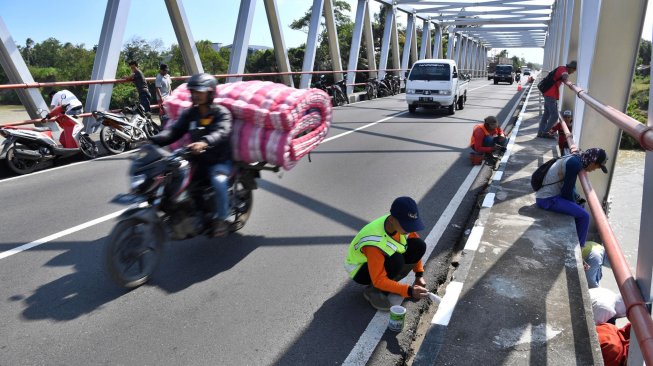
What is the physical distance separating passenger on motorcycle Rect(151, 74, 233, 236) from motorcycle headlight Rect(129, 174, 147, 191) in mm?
632

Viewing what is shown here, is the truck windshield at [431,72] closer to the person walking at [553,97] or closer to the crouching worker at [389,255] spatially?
the person walking at [553,97]

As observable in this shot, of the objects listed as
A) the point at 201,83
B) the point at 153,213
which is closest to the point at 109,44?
the point at 201,83

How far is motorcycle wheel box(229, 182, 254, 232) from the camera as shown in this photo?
4730 mm

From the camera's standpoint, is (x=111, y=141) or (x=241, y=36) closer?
(x=111, y=141)

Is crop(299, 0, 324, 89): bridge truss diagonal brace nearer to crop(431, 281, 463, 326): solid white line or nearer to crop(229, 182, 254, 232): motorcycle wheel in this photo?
crop(229, 182, 254, 232): motorcycle wheel

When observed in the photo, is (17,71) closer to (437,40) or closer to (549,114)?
(549,114)

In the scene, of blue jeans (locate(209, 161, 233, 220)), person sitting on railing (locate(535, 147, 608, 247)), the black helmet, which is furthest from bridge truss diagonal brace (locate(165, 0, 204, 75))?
person sitting on railing (locate(535, 147, 608, 247))

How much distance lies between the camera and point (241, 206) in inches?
191

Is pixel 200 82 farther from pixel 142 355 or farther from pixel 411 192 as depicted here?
pixel 411 192

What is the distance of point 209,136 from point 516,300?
3.02 metres

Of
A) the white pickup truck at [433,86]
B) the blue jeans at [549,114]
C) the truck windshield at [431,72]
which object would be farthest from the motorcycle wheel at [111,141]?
the truck windshield at [431,72]

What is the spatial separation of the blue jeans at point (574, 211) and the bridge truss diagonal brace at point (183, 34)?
11.7m

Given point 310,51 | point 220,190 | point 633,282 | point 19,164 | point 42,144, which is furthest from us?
point 310,51

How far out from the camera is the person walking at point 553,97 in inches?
373
